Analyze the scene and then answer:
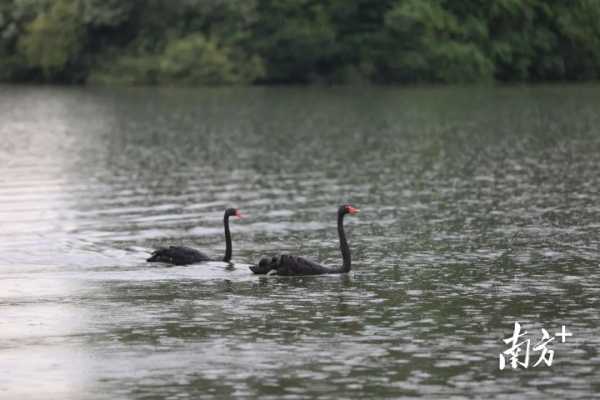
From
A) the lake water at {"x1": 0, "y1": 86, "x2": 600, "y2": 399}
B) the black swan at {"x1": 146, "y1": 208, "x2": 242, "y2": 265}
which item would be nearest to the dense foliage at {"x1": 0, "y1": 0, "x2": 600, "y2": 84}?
the lake water at {"x1": 0, "y1": 86, "x2": 600, "y2": 399}

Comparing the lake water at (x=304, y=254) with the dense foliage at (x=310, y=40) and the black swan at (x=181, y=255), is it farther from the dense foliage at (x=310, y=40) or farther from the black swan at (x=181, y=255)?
the dense foliage at (x=310, y=40)

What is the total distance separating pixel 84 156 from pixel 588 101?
2747cm

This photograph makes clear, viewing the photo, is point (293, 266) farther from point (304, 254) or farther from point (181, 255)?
point (304, 254)

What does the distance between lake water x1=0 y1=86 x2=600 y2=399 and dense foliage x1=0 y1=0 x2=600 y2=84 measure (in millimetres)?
31779

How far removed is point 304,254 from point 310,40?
58.7 meters

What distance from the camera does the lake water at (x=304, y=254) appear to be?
14219mm

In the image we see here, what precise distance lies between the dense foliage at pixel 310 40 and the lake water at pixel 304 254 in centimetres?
3178

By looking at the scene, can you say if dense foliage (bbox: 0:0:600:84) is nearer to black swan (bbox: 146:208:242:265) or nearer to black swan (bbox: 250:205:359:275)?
black swan (bbox: 146:208:242:265)

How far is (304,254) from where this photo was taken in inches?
885

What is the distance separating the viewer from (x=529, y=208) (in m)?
27.1

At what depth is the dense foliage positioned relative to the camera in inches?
3098

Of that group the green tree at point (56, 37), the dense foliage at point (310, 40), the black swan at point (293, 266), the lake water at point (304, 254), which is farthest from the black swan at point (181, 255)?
the green tree at point (56, 37)

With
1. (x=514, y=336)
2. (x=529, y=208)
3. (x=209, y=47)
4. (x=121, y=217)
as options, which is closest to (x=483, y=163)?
(x=529, y=208)

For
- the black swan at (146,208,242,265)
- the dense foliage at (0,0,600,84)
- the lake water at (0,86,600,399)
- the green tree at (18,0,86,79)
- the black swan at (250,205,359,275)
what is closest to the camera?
the lake water at (0,86,600,399)
